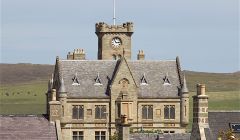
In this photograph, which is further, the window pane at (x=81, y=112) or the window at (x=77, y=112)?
the window pane at (x=81, y=112)

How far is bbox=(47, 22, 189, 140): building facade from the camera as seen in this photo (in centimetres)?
13462

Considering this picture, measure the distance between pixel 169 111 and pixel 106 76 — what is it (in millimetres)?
7597

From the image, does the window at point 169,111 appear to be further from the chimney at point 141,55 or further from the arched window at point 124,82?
the chimney at point 141,55

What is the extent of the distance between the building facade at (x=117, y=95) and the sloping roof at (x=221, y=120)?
56.3m

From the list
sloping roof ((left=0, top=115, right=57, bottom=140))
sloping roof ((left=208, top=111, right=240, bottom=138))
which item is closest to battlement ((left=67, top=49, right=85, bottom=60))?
sloping roof ((left=0, top=115, right=57, bottom=140))

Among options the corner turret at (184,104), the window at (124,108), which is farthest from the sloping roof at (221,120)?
the window at (124,108)

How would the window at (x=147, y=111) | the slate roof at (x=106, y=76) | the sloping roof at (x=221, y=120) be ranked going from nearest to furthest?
1. the sloping roof at (x=221, y=120)
2. the slate roof at (x=106, y=76)
3. the window at (x=147, y=111)

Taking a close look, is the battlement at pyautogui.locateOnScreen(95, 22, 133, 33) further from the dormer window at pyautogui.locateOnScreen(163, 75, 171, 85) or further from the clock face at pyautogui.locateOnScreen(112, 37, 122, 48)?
the dormer window at pyautogui.locateOnScreen(163, 75, 171, 85)

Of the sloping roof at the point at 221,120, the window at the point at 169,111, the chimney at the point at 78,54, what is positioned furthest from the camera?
the chimney at the point at 78,54

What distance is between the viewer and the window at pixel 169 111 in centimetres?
13638

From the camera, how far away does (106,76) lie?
137 metres

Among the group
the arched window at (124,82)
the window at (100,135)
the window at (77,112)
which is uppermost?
the arched window at (124,82)

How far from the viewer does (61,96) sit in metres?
134

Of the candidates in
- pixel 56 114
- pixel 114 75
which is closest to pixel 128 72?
pixel 114 75
